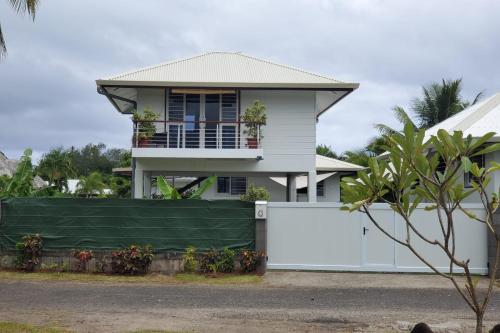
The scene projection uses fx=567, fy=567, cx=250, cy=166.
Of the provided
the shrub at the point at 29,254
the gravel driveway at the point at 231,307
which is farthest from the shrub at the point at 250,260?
the shrub at the point at 29,254

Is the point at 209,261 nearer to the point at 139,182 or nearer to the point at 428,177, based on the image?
the point at 428,177

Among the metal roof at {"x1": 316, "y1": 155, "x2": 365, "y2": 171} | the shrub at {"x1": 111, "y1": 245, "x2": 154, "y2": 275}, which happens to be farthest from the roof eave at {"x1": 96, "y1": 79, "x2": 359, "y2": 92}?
the shrub at {"x1": 111, "y1": 245, "x2": 154, "y2": 275}

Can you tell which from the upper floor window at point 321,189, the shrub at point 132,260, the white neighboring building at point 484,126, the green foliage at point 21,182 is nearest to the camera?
the shrub at point 132,260

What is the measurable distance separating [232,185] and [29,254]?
14.6 m

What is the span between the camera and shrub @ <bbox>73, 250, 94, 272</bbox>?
13133 mm

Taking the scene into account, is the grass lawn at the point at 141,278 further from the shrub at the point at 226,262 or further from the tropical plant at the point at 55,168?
the tropical plant at the point at 55,168

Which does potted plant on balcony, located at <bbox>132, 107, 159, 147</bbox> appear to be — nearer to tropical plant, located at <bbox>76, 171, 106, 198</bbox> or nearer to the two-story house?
the two-story house

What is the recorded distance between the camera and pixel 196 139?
68.2 feet

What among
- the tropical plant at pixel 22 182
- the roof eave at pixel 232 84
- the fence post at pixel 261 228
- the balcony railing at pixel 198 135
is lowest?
the fence post at pixel 261 228

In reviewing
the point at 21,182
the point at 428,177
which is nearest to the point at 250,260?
the point at 21,182

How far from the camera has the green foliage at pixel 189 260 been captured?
1319 cm

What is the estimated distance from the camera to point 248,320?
8789mm

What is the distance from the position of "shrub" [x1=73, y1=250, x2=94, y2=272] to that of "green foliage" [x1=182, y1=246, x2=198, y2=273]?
2.20 metres

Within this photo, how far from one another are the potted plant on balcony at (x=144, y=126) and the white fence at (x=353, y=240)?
298 inches
